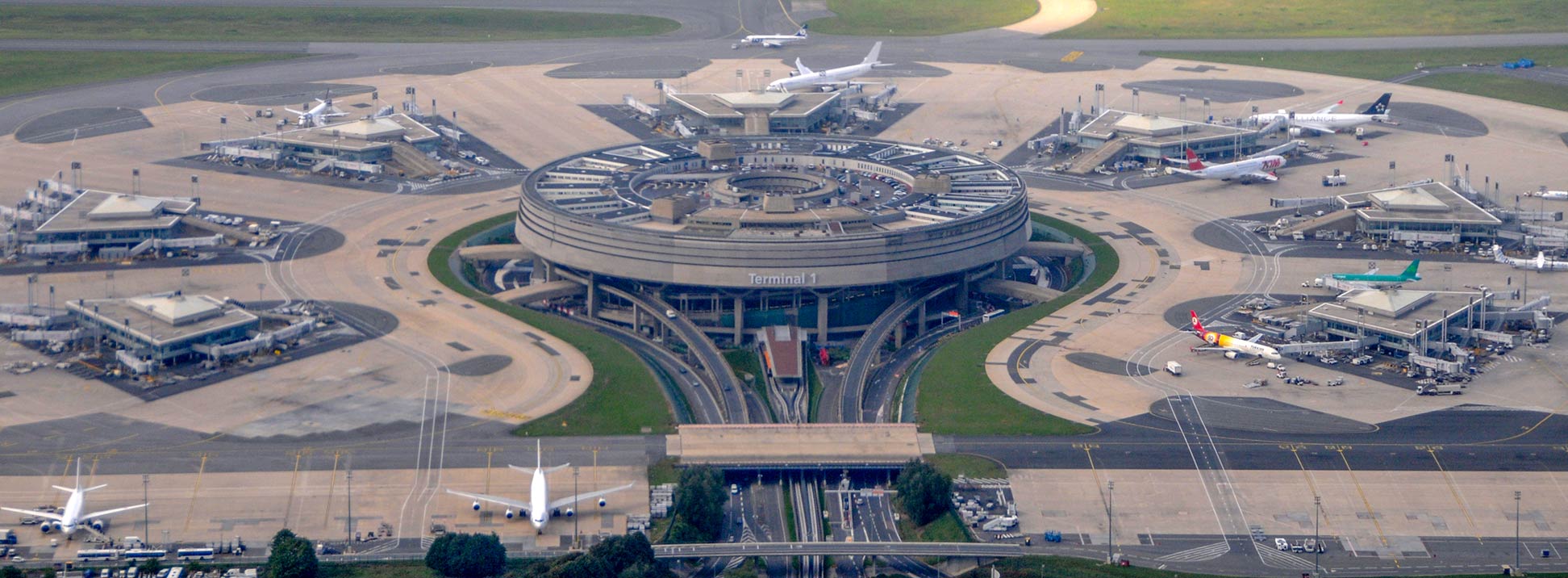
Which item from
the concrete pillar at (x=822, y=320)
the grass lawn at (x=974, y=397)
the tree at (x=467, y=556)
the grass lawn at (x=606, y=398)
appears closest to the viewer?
the tree at (x=467, y=556)

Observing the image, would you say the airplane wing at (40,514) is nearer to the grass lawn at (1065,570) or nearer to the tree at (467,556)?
the tree at (467,556)

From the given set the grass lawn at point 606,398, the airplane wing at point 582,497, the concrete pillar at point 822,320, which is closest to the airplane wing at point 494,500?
the airplane wing at point 582,497

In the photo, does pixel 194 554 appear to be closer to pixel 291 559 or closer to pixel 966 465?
pixel 291 559

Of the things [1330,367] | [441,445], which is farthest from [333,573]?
[1330,367]

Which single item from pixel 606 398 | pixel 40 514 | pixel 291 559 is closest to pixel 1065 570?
pixel 606 398

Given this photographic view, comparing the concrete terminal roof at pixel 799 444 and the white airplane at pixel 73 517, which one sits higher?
the concrete terminal roof at pixel 799 444

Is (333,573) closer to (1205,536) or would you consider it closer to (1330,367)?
(1205,536)
